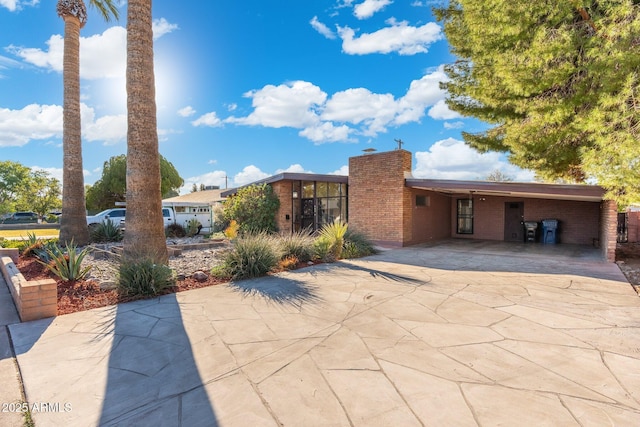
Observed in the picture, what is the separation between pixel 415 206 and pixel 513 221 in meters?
6.00

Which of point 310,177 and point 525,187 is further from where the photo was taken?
point 310,177

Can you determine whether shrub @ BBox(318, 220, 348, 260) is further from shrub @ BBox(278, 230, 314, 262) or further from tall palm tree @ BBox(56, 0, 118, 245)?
tall palm tree @ BBox(56, 0, 118, 245)

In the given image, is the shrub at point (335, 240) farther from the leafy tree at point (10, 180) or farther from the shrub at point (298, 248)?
the leafy tree at point (10, 180)

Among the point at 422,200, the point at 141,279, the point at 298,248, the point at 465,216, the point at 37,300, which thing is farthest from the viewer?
the point at 465,216

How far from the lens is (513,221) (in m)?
16.0

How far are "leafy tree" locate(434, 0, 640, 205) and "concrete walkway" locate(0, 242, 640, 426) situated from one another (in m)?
3.30

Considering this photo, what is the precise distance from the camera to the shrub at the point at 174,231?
1650 cm

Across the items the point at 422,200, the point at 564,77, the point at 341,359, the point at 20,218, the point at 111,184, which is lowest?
the point at 20,218

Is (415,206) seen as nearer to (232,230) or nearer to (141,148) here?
(232,230)

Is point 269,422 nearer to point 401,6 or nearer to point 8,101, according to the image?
point 401,6

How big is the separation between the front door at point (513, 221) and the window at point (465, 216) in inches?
64.2

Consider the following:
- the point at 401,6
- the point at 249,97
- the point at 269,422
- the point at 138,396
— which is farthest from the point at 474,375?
the point at 249,97

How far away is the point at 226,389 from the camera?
9.10 ft

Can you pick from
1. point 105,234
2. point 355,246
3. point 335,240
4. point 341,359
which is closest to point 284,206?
point 355,246
